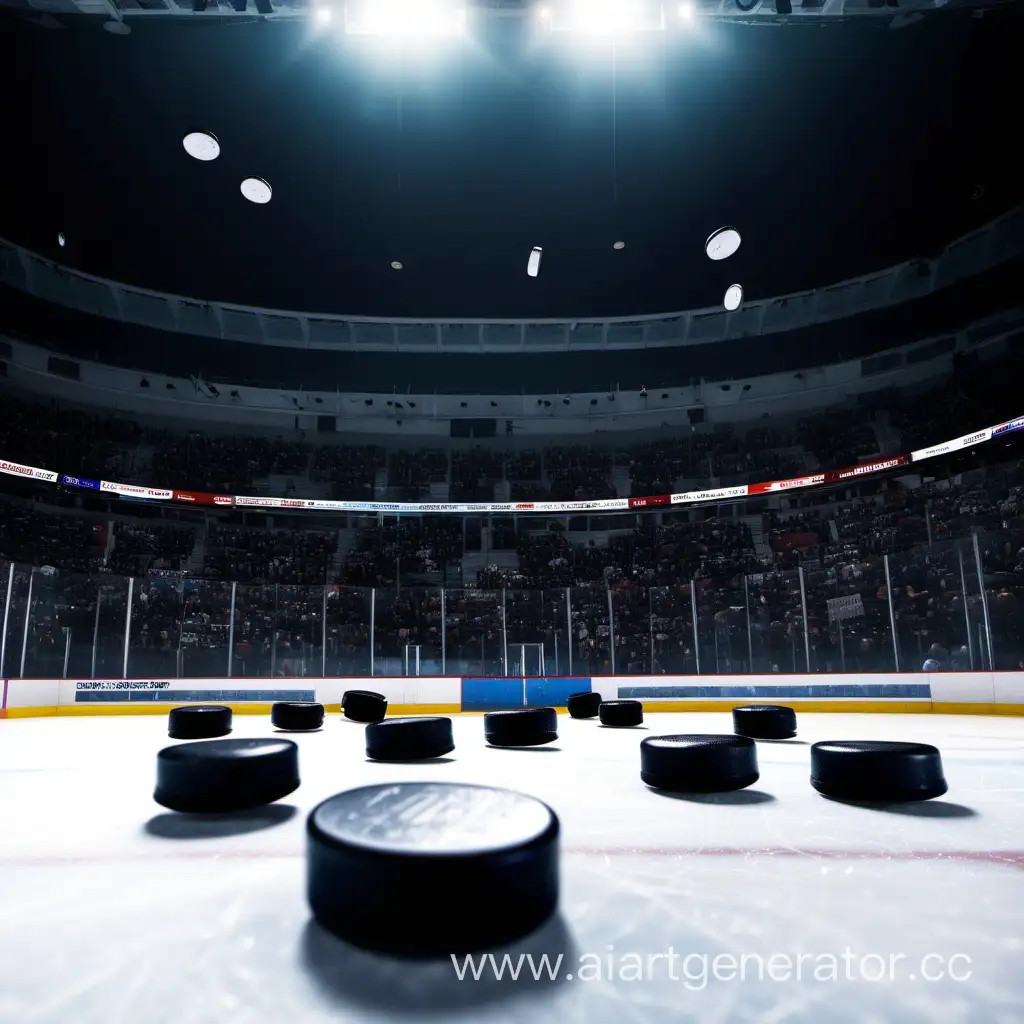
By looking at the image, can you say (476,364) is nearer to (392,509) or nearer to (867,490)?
(392,509)

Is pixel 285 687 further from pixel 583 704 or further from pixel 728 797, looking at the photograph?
pixel 728 797

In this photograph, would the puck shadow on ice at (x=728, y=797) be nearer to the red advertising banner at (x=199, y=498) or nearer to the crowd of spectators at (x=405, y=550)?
the crowd of spectators at (x=405, y=550)

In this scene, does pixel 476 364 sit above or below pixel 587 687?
above

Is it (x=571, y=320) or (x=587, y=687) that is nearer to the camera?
(x=587, y=687)

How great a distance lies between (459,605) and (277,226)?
9.81m

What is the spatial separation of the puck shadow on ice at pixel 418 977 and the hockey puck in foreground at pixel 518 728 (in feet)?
13.9

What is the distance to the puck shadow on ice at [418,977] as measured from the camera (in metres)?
1.30

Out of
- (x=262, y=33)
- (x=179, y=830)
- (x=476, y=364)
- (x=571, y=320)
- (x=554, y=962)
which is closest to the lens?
(x=554, y=962)

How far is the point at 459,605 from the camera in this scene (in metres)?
13.9

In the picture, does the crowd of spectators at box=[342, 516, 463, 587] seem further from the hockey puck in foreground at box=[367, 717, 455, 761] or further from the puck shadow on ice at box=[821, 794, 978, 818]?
the puck shadow on ice at box=[821, 794, 978, 818]

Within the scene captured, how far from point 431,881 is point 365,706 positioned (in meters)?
7.15

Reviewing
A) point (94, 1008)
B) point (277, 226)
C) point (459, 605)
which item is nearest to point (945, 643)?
point (459, 605)

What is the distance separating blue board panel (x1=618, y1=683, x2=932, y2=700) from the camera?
10.4 metres

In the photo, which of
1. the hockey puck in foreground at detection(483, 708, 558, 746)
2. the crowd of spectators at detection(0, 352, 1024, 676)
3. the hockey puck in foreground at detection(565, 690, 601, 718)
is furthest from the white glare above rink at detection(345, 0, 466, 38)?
the crowd of spectators at detection(0, 352, 1024, 676)
